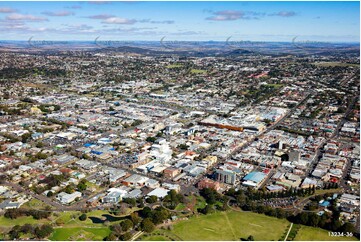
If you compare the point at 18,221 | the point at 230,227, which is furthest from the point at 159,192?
the point at 18,221

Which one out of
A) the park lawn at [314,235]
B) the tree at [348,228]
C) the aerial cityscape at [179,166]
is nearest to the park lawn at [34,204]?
the aerial cityscape at [179,166]

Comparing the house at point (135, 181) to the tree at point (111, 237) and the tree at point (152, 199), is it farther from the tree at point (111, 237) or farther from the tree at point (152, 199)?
the tree at point (111, 237)

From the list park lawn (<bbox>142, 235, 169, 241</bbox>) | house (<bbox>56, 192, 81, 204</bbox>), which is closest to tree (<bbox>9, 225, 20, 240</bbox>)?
house (<bbox>56, 192, 81, 204</bbox>)

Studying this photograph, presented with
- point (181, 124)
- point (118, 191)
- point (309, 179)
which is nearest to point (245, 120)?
point (181, 124)

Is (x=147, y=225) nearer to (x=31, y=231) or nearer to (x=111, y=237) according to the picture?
(x=111, y=237)

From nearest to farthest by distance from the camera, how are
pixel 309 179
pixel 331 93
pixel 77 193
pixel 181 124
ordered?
pixel 77 193
pixel 309 179
pixel 181 124
pixel 331 93

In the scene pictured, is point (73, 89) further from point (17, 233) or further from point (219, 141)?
point (17, 233)
